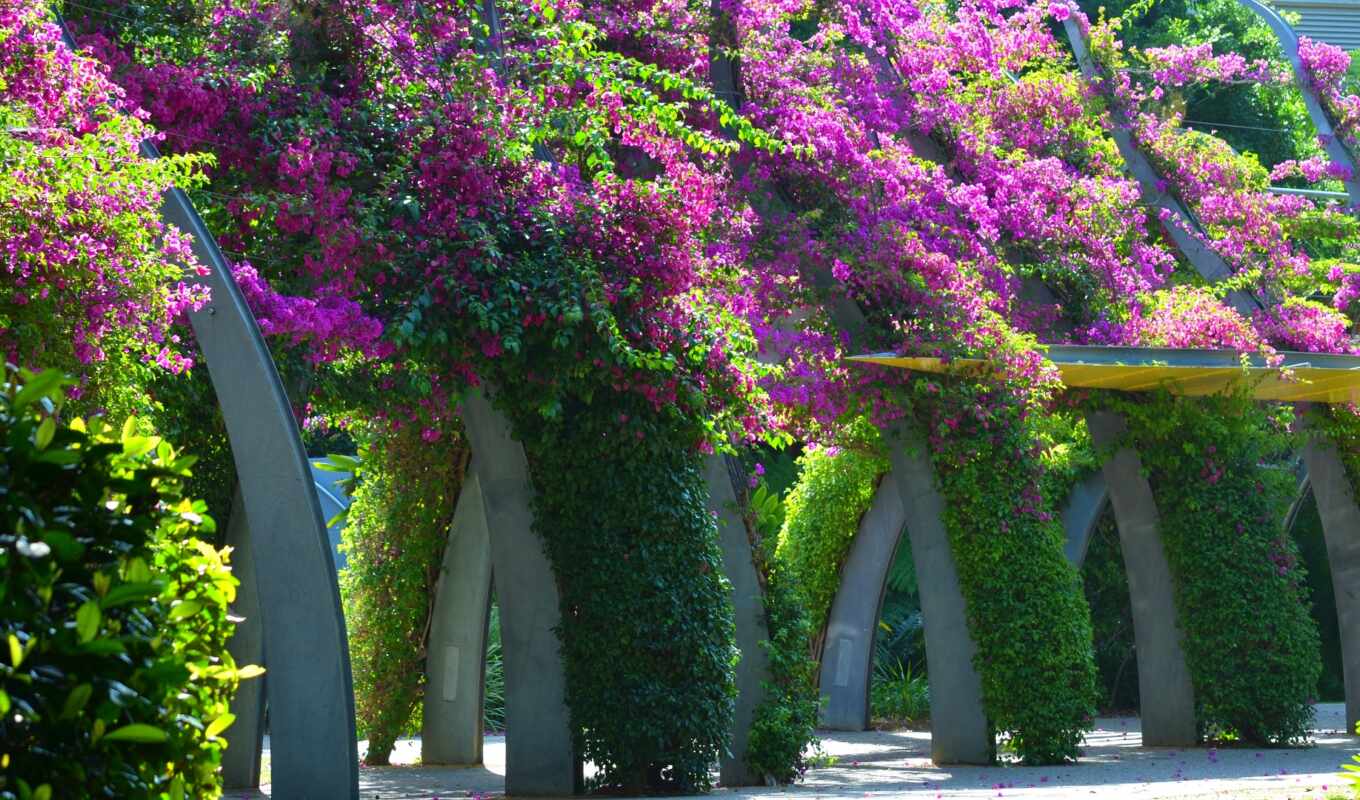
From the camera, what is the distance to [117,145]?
649 cm

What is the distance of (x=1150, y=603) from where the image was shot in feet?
48.6

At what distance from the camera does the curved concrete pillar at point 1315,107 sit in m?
17.1

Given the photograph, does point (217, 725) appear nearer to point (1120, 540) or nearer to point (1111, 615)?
point (1120, 540)

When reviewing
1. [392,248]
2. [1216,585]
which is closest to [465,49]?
[392,248]

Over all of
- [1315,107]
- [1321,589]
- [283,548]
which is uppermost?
[1315,107]

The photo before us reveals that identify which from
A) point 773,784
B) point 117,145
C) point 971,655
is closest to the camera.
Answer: point 117,145

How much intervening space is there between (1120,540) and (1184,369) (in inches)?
141

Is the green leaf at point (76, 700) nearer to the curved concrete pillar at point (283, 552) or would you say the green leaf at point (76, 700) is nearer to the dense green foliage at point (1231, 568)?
the curved concrete pillar at point (283, 552)

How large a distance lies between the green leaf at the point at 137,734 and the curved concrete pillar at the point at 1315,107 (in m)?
16.4

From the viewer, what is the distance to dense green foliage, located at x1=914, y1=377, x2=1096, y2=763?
12148 millimetres

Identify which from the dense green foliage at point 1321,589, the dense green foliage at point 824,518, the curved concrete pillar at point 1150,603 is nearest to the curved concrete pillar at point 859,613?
the dense green foliage at point 824,518

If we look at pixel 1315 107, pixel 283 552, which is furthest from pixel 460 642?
pixel 1315 107

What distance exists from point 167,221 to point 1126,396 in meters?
9.24

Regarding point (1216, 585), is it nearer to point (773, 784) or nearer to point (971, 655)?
point (971, 655)
